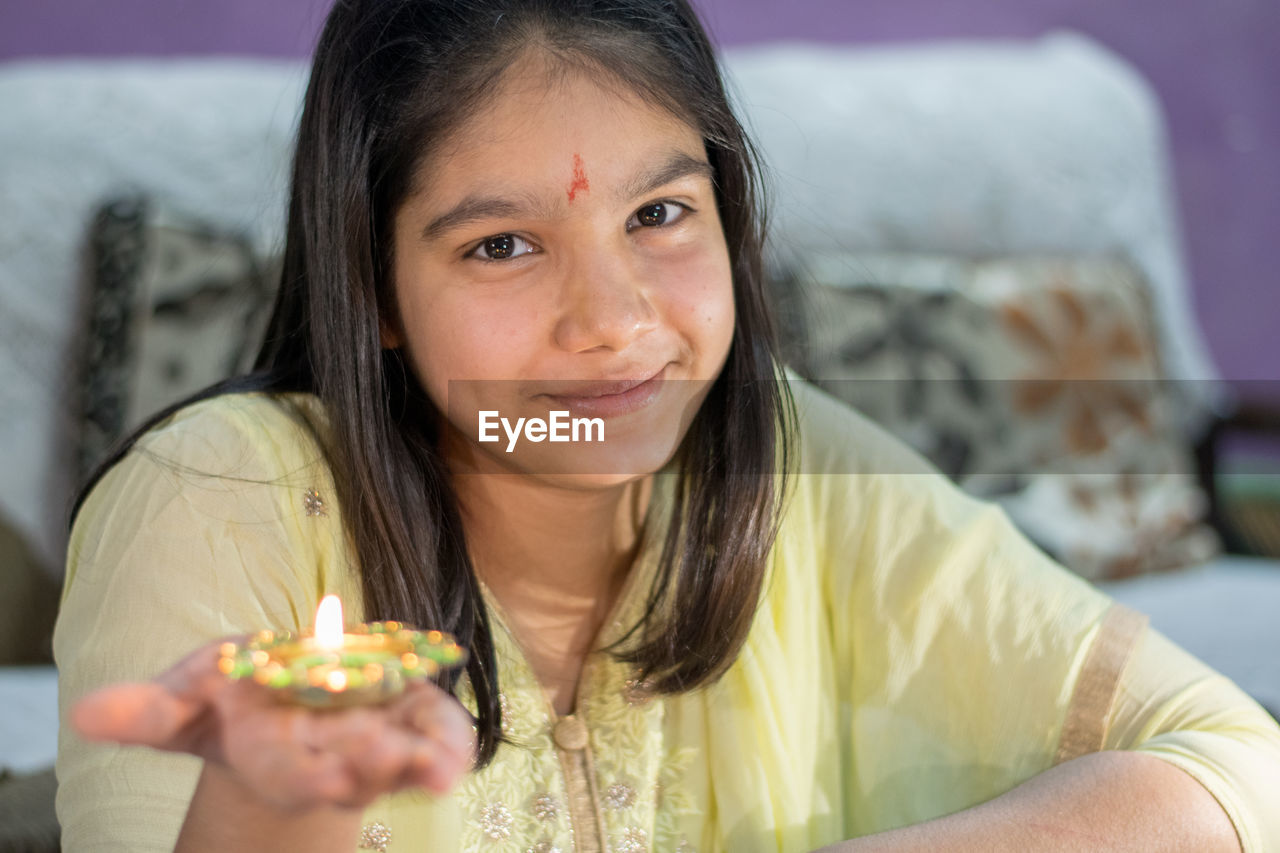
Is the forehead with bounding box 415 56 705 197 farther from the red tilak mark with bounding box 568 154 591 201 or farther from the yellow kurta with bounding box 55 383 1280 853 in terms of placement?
the yellow kurta with bounding box 55 383 1280 853

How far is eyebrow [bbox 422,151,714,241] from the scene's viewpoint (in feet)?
2.97

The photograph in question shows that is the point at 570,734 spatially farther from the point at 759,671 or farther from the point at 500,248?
the point at 500,248

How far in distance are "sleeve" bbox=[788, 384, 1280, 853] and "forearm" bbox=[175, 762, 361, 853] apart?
617 mm

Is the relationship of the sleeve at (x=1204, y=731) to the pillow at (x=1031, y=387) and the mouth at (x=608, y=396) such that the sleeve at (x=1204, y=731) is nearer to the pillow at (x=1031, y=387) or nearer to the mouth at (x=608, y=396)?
the mouth at (x=608, y=396)

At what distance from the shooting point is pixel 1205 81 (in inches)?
104

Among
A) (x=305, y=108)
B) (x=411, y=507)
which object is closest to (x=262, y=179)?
(x=305, y=108)

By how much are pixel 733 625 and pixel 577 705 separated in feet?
0.50

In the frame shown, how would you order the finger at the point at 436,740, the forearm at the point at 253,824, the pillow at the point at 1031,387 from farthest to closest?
the pillow at the point at 1031,387 < the forearm at the point at 253,824 < the finger at the point at 436,740

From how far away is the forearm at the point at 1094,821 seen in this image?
2.86 feet

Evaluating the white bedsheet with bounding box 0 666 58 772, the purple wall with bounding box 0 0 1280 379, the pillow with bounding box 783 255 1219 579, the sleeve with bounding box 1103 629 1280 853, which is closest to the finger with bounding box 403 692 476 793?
the sleeve with bounding box 1103 629 1280 853

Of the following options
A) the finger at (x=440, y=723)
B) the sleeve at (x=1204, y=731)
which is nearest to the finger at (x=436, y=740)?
the finger at (x=440, y=723)

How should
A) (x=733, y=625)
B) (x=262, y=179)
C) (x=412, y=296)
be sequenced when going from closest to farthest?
(x=412, y=296), (x=733, y=625), (x=262, y=179)

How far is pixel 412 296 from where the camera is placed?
97 centimetres

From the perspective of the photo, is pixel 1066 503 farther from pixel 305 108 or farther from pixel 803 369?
pixel 305 108
